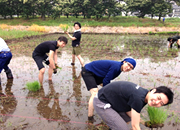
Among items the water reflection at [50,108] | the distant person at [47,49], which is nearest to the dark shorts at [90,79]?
the water reflection at [50,108]

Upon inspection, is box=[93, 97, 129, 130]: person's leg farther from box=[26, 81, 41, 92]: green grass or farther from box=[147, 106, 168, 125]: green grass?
box=[26, 81, 41, 92]: green grass

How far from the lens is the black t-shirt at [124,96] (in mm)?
1686

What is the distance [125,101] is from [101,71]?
0.72 meters

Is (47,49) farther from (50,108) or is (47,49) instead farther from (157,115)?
(157,115)

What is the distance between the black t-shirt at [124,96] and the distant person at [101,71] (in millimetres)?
346

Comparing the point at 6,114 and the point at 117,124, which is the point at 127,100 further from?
the point at 6,114

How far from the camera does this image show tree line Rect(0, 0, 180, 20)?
89.7 ft

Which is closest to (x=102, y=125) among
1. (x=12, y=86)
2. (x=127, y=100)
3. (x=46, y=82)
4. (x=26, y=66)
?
(x=127, y=100)

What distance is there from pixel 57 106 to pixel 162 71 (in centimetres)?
372

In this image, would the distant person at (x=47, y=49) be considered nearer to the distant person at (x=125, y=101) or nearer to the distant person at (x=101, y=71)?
the distant person at (x=101, y=71)

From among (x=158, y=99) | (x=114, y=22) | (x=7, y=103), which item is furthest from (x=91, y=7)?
(x=158, y=99)

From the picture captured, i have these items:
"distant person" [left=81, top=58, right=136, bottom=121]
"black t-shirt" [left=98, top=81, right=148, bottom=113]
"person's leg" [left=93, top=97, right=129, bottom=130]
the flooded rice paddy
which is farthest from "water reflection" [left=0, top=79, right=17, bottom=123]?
"black t-shirt" [left=98, top=81, right=148, bottom=113]

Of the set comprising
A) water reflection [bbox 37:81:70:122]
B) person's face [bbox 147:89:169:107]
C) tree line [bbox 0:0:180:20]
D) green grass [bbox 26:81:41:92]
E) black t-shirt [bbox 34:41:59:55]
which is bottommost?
water reflection [bbox 37:81:70:122]

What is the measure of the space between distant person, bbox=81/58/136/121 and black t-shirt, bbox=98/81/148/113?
0.35 m
